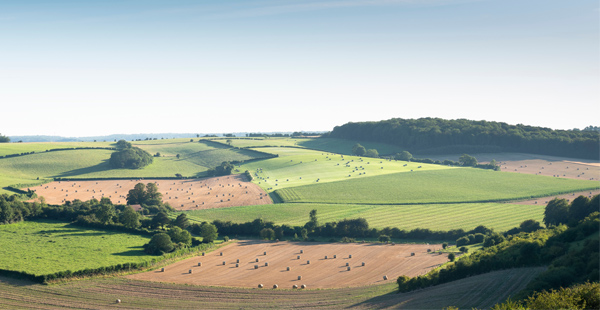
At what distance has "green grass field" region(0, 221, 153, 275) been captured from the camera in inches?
2586

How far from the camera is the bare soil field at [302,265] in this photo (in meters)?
63.9

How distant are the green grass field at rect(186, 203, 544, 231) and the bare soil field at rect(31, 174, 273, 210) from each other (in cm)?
966

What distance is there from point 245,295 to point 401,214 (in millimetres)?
→ 51249

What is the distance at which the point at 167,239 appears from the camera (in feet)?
253

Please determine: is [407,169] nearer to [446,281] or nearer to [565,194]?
[565,194]

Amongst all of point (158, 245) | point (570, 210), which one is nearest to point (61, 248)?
point (158, 245)

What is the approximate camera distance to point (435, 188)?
4946 inches

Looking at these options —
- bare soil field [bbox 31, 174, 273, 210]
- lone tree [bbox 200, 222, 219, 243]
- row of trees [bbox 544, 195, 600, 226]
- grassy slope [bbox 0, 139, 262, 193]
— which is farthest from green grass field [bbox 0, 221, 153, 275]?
grassy slope [bbox 0, 139, 262, 193]

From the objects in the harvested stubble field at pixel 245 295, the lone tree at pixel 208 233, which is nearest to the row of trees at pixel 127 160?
the lone tree at pixel 208 233

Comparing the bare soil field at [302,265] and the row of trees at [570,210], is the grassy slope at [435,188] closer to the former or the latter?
the row of trees at [570,210]

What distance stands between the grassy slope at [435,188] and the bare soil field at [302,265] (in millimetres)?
35930

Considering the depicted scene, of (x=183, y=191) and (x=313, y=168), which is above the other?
(x=313, y=168)

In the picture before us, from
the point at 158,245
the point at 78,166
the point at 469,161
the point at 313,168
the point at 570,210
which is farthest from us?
the point at 78,166

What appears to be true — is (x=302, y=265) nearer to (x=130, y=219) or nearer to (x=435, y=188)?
(x=130, y=219)
